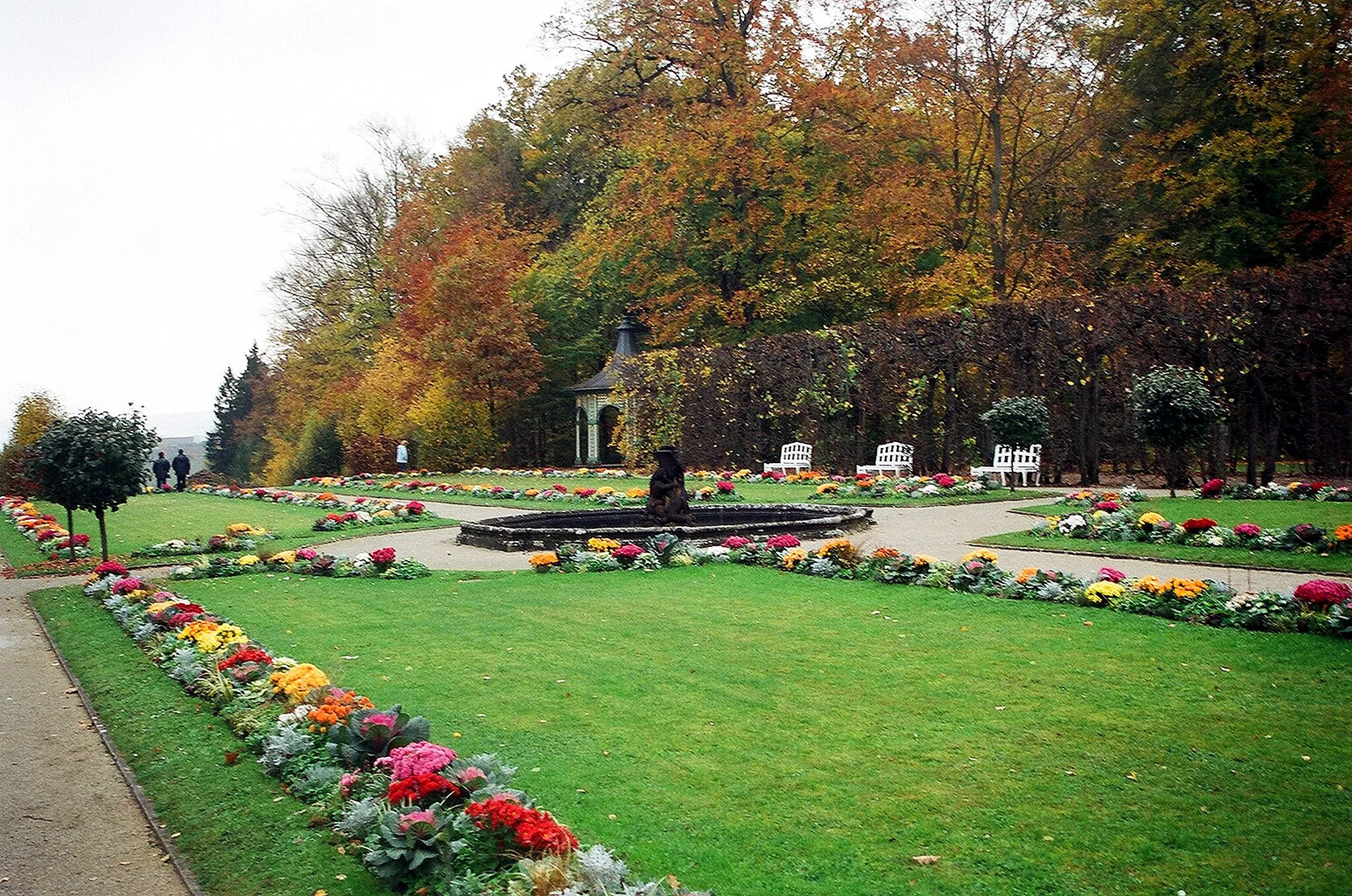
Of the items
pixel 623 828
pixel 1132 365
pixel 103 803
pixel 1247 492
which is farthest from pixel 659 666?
pixel 1132 365

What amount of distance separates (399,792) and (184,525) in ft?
59.8

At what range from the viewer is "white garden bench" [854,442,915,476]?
2212 cm

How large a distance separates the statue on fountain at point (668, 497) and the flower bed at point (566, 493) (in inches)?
144

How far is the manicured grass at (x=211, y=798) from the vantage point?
4.13 meters

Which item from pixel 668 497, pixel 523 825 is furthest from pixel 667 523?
pixel 523 825

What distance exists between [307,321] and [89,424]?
39.7m

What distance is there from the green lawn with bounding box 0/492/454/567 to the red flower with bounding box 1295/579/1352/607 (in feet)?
41.6

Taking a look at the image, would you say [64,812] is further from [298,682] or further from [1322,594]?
[1322,594]

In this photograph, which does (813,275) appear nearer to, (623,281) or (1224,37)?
(623,281)

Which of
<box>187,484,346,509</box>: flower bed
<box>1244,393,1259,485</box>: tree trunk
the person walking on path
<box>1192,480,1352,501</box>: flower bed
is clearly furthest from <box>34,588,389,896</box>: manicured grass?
the person walking on path

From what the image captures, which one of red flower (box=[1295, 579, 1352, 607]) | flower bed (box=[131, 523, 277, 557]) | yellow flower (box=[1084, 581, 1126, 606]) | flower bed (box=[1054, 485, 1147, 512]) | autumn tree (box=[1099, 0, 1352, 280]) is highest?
autumn tree (box=[1099, 0, 1352, 280])

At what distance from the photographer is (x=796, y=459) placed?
80.2ft

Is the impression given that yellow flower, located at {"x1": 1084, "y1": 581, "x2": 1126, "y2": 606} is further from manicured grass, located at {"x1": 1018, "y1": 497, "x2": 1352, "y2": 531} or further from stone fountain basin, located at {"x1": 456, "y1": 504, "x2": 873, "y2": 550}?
stone fountain basin, located at {"x1": 456, "y1": 504, "x2": 873, "y2": 550}

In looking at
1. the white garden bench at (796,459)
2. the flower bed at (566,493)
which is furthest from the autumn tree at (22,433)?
the white garden bench at (796,459)
